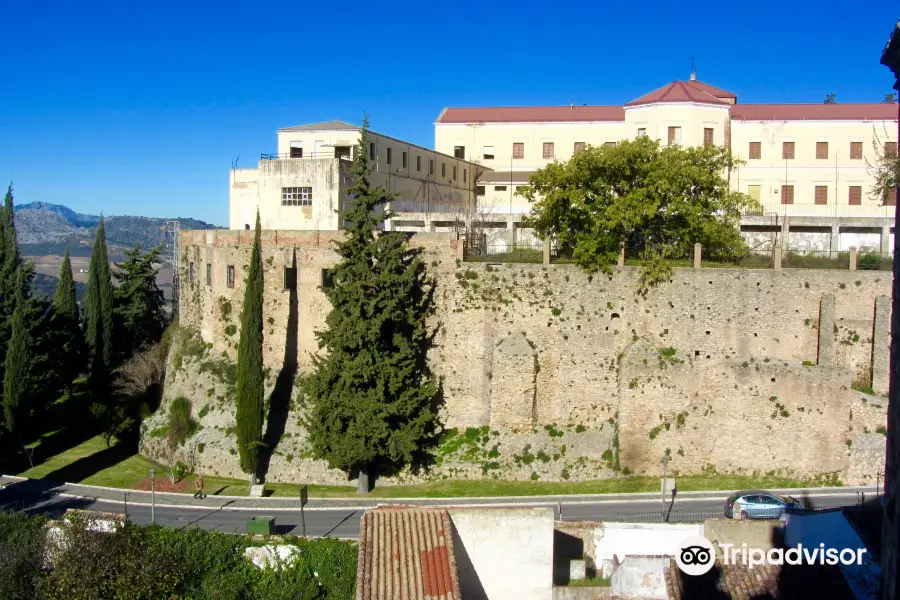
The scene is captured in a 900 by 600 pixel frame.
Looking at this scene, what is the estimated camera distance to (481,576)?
1848 centimetres

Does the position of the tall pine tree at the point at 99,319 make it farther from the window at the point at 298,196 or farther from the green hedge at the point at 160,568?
the green hedge at the point at 160,568

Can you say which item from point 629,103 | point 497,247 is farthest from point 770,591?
point 629,103

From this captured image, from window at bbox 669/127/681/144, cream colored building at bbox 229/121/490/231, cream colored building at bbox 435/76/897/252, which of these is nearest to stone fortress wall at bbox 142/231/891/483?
cream colored building at bbox 229/121/490/231

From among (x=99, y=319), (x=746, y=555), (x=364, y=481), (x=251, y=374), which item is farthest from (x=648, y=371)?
(x=99, y=319)

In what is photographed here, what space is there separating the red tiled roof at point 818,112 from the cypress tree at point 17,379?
34.7 m

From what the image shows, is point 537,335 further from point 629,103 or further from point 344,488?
point 629,103

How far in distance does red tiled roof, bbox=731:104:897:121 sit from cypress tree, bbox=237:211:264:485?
2749cm

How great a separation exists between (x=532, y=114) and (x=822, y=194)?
15995mm

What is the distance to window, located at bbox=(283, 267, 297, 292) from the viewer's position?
3055cm

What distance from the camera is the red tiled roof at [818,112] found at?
43.0m

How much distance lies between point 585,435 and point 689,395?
3602 mm

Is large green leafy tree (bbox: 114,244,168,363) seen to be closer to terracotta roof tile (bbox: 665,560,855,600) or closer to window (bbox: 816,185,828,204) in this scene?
terracotta roof tile (bbox: 665,560,855,600)

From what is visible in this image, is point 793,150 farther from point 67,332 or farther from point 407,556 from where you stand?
point 67,332

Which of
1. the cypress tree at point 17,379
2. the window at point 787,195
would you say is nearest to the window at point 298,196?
the cypress tree at point 17,379
